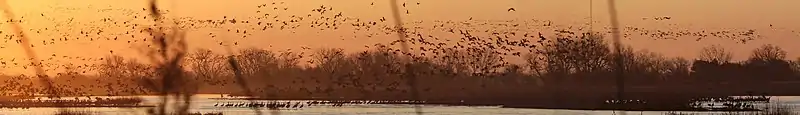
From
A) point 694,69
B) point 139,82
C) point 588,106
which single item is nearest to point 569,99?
point 588,106

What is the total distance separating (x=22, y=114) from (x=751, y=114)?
21.2 m

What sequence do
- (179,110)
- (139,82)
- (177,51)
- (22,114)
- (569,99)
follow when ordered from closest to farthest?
(177,51) < (179,110) < (139,82) < (22,114) < (569,99)

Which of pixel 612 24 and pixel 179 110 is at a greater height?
pixel 612 24

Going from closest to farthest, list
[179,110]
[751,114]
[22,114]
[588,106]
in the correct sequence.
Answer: [179,110]
[751,114]
[22,114]
[588,106]

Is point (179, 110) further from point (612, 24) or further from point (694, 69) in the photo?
point (694, 69)

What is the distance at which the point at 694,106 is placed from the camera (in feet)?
131

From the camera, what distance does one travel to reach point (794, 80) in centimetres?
6400

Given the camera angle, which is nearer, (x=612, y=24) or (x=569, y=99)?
(x=612, y=24)

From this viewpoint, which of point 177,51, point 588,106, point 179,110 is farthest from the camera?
point 588,106

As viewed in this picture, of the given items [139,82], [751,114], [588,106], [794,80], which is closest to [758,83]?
[794,80]

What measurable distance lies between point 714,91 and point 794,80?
28.2ft

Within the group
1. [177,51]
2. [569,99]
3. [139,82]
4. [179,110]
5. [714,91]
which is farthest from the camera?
[714,91]

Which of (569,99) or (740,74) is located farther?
(740,74)

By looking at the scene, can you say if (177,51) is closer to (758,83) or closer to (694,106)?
(694,106)
